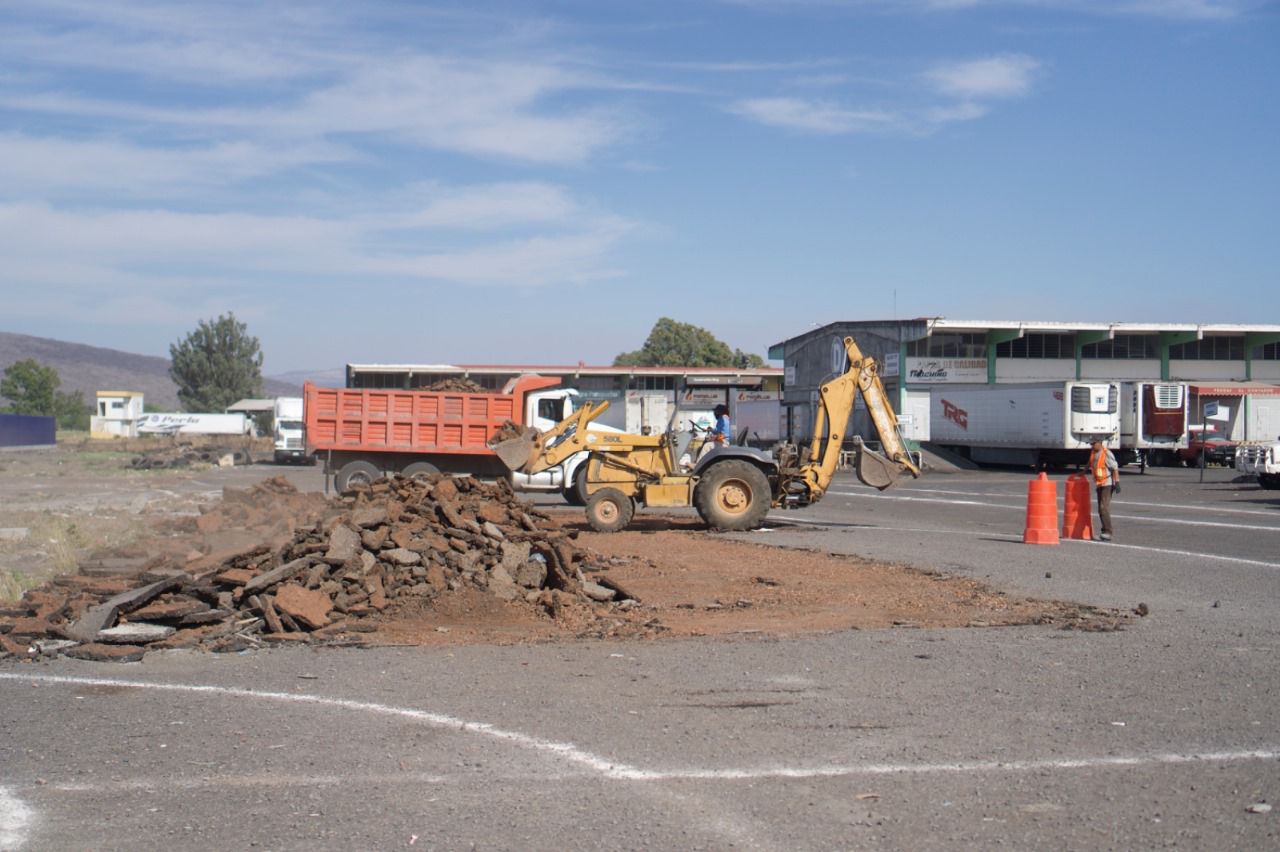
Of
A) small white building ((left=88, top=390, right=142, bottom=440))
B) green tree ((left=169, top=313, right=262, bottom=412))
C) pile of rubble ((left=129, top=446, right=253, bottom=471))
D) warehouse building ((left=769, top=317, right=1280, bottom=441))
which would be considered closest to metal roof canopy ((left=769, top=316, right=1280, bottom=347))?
warehouse building ((left=769, top=317, right=1280, bottom=441))

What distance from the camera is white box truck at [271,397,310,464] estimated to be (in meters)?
54.6

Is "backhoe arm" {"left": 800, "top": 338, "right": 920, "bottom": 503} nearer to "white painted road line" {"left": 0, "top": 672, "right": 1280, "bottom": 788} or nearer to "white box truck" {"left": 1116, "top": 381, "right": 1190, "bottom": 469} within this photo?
"white painted road line" {"left": 0, "top": 672, "right": 1280, "bottom": 788}

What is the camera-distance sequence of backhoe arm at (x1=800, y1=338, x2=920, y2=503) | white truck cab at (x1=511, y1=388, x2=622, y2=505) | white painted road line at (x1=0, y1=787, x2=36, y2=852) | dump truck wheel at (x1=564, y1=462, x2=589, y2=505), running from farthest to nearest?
white truck cab at (x1=511, y1=388, x2=622, y2=505) < dump truck wheel at (x1=564, y1=462, x2=589, y2=505) < backhoe arm at (x1=800, y1=338, x2=920, y2=503) < white painted road line at (x1=0, y1=787, x2=36, y2=852)

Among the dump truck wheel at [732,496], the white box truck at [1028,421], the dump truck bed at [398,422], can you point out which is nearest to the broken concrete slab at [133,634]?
the dump truck wheel at [732,496]

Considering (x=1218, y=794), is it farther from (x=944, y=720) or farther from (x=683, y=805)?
(x=683, y=805)

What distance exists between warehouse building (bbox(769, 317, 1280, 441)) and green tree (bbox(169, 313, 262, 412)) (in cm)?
8547

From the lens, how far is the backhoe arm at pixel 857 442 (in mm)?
20922

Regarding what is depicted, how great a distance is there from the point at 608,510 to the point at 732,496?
203 centimetres

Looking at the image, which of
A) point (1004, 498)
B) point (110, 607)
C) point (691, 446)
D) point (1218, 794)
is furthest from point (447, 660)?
point (1004, 498)

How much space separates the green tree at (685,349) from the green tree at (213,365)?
44.7m

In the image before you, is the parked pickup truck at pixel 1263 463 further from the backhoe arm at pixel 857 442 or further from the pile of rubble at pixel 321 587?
the pile of rubble at pixel 321 587

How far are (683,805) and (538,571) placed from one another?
6.47 meters

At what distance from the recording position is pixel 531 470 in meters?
21.0

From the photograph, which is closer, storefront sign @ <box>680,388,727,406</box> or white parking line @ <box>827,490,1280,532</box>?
white parking line @ <box>827,490,1280,532</box>
